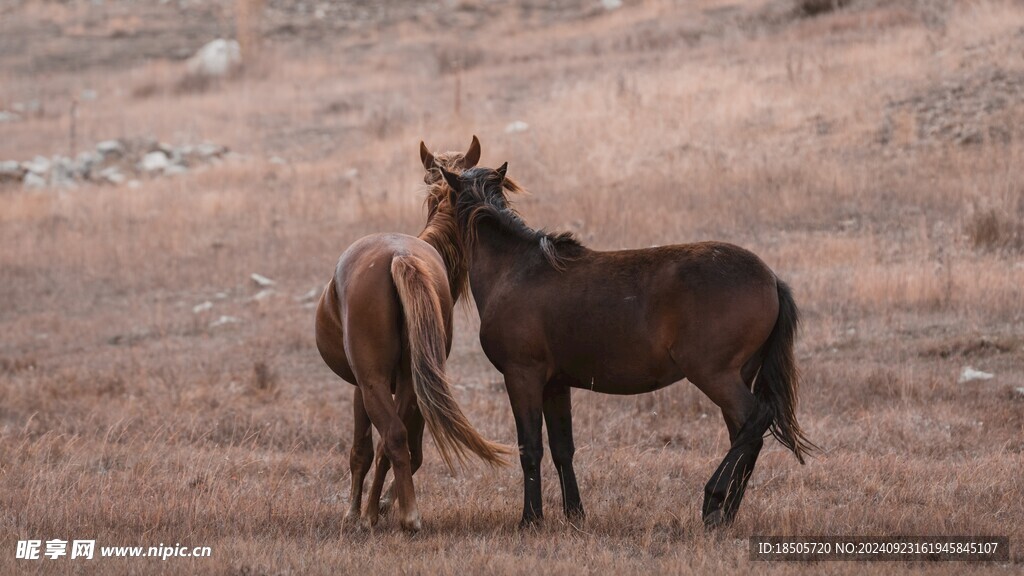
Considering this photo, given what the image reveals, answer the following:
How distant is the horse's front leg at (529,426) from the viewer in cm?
543

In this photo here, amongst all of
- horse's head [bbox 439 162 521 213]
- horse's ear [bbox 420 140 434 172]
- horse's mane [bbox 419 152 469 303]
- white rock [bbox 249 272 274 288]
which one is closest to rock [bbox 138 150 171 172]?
white rock [bbox 249 272 274 288]

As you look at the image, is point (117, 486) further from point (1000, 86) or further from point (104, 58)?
point (104, 58)

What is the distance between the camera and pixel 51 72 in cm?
3275

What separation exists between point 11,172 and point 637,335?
59.8 feet

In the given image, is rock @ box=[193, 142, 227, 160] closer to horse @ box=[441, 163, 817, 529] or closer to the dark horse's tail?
horse @ box=[441, 163, 817, 529]

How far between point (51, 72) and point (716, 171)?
24555 mm

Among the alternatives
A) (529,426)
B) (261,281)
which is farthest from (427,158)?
(261,281)

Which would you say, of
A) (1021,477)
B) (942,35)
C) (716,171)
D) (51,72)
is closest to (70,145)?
(51,72)

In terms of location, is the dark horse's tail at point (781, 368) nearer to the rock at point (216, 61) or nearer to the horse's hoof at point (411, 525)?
the horse's hoof at point (411, 525)

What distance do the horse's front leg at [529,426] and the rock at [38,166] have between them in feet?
58.4

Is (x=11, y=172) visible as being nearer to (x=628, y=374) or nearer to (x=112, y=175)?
(x=112, y=175)

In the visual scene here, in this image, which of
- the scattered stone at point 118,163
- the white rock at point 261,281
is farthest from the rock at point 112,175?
the white rock at point 261,281

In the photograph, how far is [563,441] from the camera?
5633 millimetres

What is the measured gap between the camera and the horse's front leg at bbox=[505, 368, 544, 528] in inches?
214
